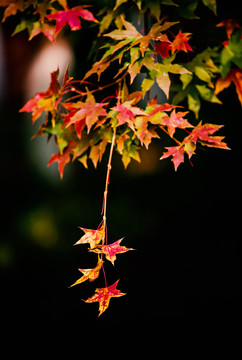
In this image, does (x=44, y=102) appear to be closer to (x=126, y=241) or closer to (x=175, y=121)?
(x=175, y=121)

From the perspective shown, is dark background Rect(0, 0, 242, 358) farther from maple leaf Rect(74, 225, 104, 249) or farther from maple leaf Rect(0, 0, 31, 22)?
maple leaf Rect(74, 225, 104, 249)

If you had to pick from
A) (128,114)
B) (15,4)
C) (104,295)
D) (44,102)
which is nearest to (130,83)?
(128,114)

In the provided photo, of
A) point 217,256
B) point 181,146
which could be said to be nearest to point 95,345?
point 217,256

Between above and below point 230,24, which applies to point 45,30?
above

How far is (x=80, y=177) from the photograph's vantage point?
1.66 meters

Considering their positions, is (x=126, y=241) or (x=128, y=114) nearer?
(x=128, y=114)

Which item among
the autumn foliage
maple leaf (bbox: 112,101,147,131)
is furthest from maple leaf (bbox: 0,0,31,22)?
maple leaf (bbox: 112,101,147,131)

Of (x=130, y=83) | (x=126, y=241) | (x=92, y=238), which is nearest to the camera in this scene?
(x=92, y=238)

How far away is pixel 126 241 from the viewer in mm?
1642

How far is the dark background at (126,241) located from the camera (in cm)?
153

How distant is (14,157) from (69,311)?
0.97 meters

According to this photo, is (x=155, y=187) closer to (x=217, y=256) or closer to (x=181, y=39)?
(x=217, y=256)

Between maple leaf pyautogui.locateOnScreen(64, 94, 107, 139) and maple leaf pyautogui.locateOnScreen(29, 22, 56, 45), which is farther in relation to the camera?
maple leaf pyautogui.locateOnScreen(29, 22, 56, 45)

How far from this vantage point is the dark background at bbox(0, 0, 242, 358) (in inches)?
60.3
